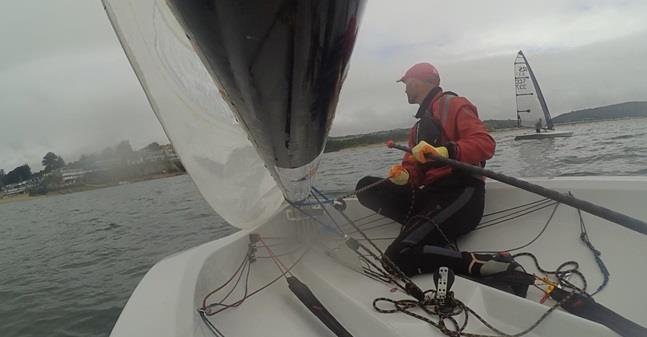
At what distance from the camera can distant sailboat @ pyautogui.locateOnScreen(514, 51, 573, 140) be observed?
63.6ft

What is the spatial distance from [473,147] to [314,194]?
3.29ft

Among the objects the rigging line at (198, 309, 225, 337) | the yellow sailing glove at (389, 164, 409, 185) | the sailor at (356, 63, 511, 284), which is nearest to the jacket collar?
the sailor at (356, 63, 511, 284)

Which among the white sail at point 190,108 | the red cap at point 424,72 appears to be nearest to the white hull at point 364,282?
the white sail at point 190,108

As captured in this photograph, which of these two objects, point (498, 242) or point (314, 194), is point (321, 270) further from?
point (498, 242)

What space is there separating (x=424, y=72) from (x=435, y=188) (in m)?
0.84

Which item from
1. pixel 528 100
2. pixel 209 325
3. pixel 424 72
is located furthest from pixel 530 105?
pixel 209 325

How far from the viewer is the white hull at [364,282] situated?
134 cm

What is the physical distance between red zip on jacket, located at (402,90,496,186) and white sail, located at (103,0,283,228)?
112 centimetres

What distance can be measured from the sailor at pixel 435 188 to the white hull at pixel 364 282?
0.52ft

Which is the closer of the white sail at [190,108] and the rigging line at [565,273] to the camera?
the white sail at [190,108]

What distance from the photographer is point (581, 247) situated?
6.66ft

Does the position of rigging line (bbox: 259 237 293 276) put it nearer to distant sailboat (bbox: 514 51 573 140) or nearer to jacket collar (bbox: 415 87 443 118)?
jacket collar (bbox: 415 87 443 118)

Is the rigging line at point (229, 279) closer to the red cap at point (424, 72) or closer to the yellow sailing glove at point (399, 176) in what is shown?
the yellow sailing glove at point (399, 176)

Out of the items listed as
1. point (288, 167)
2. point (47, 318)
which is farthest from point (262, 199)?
point (47, 318)
